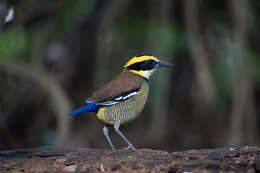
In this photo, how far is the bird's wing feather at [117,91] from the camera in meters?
6.43

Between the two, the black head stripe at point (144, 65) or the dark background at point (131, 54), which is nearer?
the black head stripe at point (144, 65)

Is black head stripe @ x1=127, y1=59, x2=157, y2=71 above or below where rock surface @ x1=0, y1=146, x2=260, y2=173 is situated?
above

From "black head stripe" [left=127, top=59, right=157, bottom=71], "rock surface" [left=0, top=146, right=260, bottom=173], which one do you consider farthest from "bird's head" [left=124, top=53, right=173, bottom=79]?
"rock surface" [left=0, top=146, right=260, bottom=173]

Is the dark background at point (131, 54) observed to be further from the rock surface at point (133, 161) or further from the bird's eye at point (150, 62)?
the rock surface at point (133, 161)

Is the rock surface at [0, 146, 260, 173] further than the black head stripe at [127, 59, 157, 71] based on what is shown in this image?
No

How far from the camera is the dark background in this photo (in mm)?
9109

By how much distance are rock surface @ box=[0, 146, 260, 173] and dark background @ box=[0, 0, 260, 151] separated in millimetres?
3369

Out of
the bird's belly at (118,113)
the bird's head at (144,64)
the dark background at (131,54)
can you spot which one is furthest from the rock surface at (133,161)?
the dark background at (131,54)

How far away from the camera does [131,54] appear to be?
10641mm

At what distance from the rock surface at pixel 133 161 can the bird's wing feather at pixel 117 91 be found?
3.80 feet

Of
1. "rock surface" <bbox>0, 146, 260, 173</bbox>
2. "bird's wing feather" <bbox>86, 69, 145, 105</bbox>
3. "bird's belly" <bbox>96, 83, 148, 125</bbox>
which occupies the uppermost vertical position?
"bird's wing feather" <bbox>86, 69, 145, 105</bbox>

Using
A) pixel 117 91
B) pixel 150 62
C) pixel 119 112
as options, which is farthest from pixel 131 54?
pixel 119 112

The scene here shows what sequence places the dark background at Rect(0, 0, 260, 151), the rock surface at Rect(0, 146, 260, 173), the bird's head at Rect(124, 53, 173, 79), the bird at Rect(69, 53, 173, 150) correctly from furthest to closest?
the dark background at Rect(0, 0, 260, 151) < the bird's head at Rect(124, 53, 173, 79) < the bird at Rect(69, 53, 173, 150) < the rock surface at Rect(0, 146, 260, 173)

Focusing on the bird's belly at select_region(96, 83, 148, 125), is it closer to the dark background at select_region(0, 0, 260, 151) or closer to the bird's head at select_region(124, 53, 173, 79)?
the bird's head at select_region(124, 53, 173, 79)
